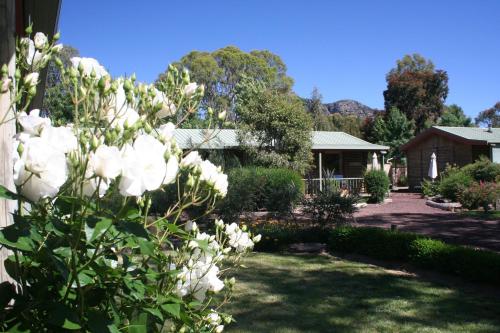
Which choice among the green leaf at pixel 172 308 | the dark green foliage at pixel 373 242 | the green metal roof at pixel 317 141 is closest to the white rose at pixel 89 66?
the green leaf at pixel 172 308

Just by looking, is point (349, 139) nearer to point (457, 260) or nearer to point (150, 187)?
point (457, 260)

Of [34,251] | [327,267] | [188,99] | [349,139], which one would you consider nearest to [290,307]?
[327,267]

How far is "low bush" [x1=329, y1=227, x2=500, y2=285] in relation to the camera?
6652 millimetres

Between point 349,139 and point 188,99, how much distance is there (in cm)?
2710

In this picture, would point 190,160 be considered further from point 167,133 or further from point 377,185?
point 377,185

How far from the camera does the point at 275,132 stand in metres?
19.9

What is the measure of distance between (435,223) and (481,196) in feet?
15.9

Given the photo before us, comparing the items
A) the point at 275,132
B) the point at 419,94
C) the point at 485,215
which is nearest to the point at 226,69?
the point at 419,94

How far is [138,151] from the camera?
992 mm

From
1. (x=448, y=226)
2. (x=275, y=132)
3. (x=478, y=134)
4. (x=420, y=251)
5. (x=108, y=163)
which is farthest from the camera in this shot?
(x=478, y=134)

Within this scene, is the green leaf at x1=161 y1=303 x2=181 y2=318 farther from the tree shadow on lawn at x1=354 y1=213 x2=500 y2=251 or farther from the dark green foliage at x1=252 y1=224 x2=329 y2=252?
the tree shadow on lawn at x1=354 y1=213 x2=500 y2=251

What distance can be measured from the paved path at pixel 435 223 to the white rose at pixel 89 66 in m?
9.38

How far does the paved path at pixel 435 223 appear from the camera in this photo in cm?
1038

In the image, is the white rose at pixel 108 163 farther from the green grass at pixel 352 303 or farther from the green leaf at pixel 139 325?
the green grass at pixel 352 303
